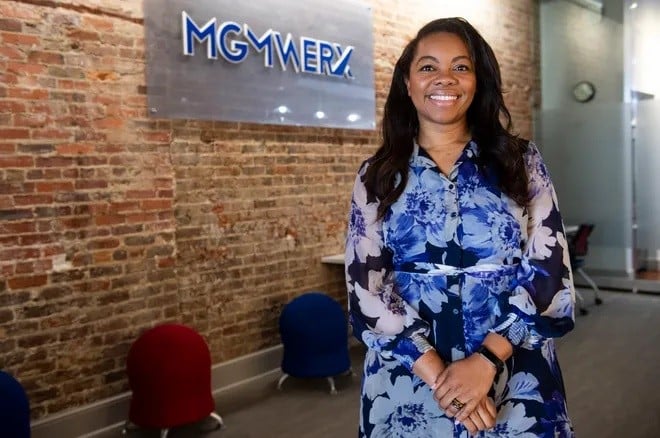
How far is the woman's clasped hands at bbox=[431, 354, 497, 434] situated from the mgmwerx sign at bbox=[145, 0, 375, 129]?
3.11m

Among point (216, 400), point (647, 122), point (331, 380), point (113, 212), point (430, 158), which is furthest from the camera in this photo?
point (647, 122)

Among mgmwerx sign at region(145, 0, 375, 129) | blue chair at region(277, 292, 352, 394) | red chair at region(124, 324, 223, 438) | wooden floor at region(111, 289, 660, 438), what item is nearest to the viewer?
red chair at region(124, 324, 223, 438)

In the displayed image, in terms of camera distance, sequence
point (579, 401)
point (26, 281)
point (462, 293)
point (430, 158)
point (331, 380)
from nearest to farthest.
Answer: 1. point (462, 293)
2. point (430, 158)
3. point (26, 281)
4. point (579, 401)
5. point (331, 380)

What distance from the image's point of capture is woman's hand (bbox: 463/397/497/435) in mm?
1426

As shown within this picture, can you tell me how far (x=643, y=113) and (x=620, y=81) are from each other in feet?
1.65

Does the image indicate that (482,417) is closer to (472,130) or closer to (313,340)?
(472,130)

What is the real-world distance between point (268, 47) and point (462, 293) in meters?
3.56

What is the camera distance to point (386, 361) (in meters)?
1.59

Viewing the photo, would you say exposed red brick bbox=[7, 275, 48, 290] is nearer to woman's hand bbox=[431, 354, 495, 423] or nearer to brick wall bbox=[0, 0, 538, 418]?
brick wall bbox=[0, 0, 538, 418]

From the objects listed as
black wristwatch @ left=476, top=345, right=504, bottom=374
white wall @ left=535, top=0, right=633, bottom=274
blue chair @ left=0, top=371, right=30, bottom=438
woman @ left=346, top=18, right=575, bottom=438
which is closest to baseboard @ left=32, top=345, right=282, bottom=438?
blue chair @ left=0, top=371, right=30, bottom=438

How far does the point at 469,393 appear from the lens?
143 cm

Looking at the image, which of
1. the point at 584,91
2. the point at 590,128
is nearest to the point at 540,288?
the point at 590,128

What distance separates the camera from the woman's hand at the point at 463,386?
1.43 m

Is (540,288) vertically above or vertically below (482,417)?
above
